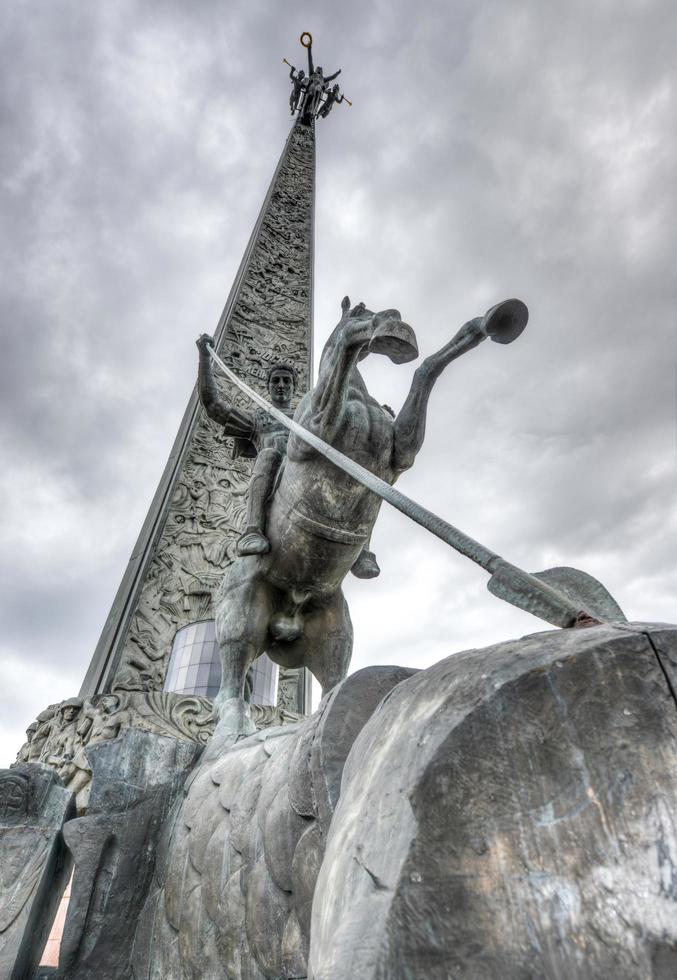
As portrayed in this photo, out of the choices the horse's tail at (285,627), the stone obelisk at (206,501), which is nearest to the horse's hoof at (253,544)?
the horse's tail at (285,627)

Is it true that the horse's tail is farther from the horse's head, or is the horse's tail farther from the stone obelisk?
the stone obelisk

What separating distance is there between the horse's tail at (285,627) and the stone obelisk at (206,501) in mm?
2079

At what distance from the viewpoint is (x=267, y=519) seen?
2609 mm

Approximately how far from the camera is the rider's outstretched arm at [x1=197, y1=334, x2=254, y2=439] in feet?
9.95

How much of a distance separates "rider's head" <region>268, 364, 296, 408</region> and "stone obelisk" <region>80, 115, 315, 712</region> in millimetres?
1390

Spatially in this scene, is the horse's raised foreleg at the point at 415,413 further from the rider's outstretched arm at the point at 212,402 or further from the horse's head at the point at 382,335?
the rider's outstretched arm at the point at 212,402

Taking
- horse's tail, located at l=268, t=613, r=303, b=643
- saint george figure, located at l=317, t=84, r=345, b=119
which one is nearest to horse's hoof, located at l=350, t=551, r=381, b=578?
horse's tail, located at l=268, t=613, r=303, b=643

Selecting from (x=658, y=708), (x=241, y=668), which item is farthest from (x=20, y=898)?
(x=658, y=708)

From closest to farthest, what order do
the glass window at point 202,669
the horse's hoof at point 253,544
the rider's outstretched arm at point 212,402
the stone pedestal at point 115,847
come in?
the stone pedestal at point 115,847
the horse's hoof at point 253,544
the rider's outstretched arm at point 212,402
the glass window at point 202,669

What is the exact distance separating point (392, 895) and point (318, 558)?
6.22ft

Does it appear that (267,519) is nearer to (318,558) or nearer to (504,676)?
(318,558)

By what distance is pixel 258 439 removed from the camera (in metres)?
3.10

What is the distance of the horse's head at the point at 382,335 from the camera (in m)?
1.93

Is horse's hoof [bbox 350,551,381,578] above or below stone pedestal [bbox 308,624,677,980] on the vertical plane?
above
